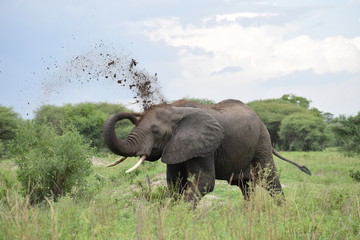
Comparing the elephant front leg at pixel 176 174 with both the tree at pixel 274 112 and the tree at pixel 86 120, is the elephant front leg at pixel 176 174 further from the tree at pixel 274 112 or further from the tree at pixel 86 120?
the tree at pixel 274 112

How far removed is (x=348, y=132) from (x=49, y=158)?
18985 millimetres

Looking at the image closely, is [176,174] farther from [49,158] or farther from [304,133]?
[304,133]

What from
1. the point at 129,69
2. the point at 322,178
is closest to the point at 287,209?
the point at 129,69

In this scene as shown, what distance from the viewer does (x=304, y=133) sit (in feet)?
157

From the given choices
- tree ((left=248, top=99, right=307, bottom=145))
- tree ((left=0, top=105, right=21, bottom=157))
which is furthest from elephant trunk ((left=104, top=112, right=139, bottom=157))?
tree ((left=248, top=99, right=307, bottom=145))

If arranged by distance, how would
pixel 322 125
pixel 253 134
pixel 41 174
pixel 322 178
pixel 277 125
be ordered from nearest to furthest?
pixel 253 134, pixel 41 174, pixel 322 178, pixel 322 125, pixel 277 125

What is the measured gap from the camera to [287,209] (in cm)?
646

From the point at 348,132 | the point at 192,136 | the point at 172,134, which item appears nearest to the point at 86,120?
the point at 348,132

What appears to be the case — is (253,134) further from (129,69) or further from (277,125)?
(277,125)

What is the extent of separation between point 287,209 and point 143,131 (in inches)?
107

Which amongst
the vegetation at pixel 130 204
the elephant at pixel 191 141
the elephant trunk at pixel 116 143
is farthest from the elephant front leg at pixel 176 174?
the elephant trunk at pixel 116 143

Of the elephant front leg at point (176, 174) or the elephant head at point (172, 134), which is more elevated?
the elephant head at point (172, 134)

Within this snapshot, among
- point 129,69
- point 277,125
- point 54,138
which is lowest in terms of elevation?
point 277,125

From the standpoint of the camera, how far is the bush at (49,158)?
10.4 metres
